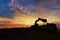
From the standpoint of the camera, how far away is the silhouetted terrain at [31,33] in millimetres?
20094

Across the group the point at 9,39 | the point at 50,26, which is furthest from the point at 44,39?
the point at 50,26

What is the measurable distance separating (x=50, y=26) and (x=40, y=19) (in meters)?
2.85

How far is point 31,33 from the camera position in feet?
76.1

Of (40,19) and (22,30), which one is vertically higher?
(40,19)

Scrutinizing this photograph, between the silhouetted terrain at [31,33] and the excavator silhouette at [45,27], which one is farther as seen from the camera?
the excavator silhouette at [45,27]

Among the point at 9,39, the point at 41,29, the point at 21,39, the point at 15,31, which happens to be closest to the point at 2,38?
the point at 9,39

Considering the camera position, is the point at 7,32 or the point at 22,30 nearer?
the point at 7,32

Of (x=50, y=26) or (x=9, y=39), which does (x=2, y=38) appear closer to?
(x=9, y=39)

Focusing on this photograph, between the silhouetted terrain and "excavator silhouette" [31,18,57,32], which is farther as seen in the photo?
"excavator silhouette" [31,18,57,32]

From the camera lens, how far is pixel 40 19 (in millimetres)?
31531

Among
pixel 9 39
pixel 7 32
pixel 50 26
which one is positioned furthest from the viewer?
pixel 50 26

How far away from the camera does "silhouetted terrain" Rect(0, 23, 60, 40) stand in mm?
20094

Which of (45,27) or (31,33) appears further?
(45,27)

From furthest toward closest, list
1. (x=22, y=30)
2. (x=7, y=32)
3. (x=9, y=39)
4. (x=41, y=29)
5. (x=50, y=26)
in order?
(x=50, y=26)
(x=41, y=29)
(x=22, y=30)
(x=7, y=32)
(x=9, y=39)
